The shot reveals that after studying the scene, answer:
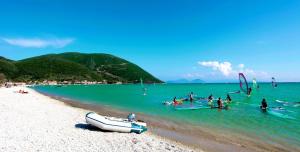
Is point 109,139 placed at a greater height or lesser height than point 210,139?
greater

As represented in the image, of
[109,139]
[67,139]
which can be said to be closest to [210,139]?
[109,139]

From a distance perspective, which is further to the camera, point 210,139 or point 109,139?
point 210,139

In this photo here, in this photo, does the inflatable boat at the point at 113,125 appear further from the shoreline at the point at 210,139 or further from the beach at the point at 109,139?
the shoreline at the point at 210,139

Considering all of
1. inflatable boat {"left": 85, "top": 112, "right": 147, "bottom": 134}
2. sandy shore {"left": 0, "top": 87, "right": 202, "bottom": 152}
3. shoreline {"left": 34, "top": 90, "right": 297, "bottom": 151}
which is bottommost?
shoreline {"left": 34, "top": 90, "right": 297, "bottom": 151}

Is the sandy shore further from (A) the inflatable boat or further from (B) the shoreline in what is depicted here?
(B) the shoreline

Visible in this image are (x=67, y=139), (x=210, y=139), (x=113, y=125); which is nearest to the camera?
(x=67, y=139)

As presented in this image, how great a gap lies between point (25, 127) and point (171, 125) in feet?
38.6

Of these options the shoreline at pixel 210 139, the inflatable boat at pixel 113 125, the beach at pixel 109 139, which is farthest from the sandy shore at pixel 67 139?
the shoreline at pixel 210 139

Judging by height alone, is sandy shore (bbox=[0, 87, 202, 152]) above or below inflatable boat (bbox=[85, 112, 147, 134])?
below

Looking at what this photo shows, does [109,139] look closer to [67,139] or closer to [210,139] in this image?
[67,139]

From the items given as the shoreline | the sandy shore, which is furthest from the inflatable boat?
the shoreline

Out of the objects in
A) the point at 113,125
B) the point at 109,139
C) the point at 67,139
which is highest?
the point at 113,125

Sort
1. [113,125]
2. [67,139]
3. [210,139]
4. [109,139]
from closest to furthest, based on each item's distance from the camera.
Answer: [67,139] → [109,139] → [113,125] → [210,139]

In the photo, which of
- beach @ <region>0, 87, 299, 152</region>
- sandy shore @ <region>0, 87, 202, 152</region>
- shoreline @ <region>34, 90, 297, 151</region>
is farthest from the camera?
shoreline @ <region>34, 90, 297, 151</region>
